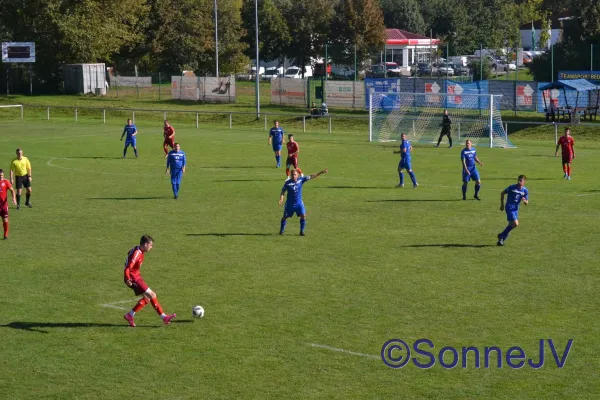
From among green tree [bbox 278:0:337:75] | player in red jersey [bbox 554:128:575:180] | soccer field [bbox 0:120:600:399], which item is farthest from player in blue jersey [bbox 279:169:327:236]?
green tree [bbox 278:0:337:75]

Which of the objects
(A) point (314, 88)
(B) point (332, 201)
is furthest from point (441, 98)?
(B) point (332, 201)

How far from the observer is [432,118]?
5747cm

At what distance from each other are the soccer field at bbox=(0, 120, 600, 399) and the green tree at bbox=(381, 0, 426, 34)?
282ft

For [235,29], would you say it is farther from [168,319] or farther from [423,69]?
[168,319]

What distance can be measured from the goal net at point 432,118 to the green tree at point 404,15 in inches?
2420

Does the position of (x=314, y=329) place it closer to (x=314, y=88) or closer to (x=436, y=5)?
(x=314, y=88)

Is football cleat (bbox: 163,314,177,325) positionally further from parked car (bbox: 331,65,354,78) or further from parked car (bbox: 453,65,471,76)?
parked car (bbox: 453,65,471,76)

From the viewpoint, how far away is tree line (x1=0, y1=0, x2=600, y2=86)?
79.3 metres

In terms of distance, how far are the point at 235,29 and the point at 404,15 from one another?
33.3 meters

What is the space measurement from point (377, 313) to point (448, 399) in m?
4.45

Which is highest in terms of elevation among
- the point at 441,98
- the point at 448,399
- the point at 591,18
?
the point at 591,18

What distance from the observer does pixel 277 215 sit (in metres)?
28.4

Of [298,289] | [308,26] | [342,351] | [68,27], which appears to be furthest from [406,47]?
[342,351]

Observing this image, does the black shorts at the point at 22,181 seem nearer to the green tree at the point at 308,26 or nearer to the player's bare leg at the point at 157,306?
the player's bare leg at the point at 157,306
